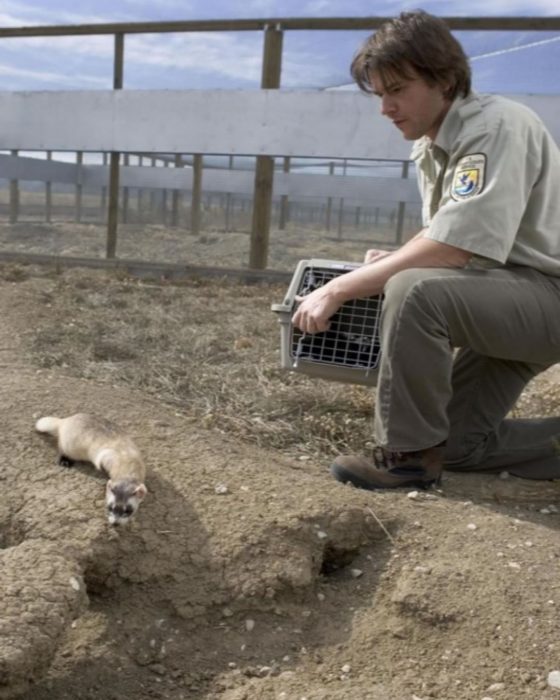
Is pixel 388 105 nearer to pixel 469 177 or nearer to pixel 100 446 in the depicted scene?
pixel 469 177

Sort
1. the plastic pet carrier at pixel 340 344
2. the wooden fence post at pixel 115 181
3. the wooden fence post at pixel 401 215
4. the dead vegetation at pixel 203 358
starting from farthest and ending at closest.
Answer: the wooden fence post at pixel 115 181 → the wooden fence post at pixel 401 215 → the dead vegetation at pixel 203 358 → the plastic pet carrier at pixel 340 344

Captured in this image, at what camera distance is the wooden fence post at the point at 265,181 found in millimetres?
6895

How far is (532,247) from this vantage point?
230cm

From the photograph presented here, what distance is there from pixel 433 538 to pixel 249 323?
3.25 metres

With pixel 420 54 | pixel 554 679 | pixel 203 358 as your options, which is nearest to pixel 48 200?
pixel 203 358

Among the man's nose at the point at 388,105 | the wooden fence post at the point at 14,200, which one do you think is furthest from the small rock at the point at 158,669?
the wooden fence post at the point at 14,200

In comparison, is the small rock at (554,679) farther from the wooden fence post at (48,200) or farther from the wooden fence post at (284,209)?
the wooden fence post at (48,200)

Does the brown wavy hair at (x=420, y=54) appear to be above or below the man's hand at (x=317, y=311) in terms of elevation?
above

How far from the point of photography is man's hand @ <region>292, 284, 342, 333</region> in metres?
2.34

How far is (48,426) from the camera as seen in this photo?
8.58ft

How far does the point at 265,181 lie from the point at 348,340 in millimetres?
4801

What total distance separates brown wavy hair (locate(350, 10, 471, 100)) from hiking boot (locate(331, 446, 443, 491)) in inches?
44.9

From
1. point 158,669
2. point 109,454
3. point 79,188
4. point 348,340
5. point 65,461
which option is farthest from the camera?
point 79,188

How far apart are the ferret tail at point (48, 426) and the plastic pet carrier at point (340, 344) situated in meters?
0.83
